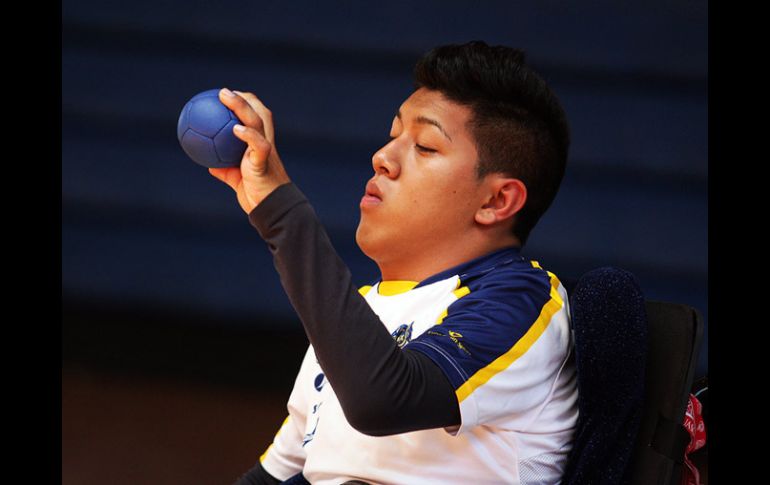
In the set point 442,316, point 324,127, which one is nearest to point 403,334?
point 442,316

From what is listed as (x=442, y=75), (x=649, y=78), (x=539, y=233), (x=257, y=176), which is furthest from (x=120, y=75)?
(x=257, y=176)

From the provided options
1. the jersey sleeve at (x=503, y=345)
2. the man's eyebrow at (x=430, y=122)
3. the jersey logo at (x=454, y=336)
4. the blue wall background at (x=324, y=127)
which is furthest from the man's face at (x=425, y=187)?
the blue wall background at (x=324, y=127)

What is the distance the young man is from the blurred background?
1.51 m

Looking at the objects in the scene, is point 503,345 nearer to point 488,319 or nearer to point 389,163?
point 488,319

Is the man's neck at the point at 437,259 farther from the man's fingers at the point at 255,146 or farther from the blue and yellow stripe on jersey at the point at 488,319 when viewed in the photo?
the man's fingers at the point at 255,146

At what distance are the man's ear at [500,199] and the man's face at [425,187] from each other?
16mm

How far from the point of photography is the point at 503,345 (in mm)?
1204

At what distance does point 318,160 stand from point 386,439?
211cm

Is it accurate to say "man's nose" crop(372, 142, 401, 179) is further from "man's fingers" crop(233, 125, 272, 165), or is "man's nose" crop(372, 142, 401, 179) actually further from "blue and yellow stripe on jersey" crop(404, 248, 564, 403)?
"man's fingers" crop(233, 125, 272, 165)

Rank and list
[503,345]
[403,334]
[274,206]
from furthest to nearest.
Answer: [403,334], [503,345], [274,206]

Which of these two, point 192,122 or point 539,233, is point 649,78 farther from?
point 192,122

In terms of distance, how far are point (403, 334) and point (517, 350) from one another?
185mm

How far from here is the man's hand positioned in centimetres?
111

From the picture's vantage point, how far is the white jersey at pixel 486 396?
1.17 meters
